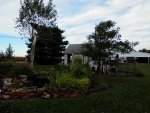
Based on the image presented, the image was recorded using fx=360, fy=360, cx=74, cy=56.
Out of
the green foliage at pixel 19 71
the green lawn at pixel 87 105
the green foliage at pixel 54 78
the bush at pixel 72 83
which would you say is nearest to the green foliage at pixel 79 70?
the bush at pixel 72 83

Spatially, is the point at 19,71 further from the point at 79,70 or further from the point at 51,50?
the point at 51,50

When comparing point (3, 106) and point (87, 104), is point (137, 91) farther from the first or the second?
point (3, 106)

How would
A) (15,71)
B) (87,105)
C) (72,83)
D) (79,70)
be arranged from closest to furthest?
(87,105) → (72,83) → (79,70) → (15,71)

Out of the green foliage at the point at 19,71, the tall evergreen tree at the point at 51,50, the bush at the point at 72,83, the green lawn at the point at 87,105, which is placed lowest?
the green lawn at the point at 87,105

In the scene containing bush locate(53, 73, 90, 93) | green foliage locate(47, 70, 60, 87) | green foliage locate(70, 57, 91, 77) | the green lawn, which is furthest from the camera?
green foliage locate(70, 57, 91, 77)

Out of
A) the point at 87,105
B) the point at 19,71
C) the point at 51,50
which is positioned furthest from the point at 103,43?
the point at 51,50

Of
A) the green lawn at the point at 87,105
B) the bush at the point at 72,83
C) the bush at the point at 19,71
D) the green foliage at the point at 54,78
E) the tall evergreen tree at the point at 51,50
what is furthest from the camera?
the tall evergreen tree at the point at 51,50

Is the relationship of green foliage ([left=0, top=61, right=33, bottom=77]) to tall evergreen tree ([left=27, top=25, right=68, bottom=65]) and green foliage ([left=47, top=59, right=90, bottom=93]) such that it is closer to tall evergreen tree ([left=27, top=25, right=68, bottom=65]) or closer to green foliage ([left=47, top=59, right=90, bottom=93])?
green foliage ([left=47, top=59, right=90, bottom=93])

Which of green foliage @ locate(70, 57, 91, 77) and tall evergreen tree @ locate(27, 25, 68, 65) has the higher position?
tall evergreen tree @ locate(27, 25, 68, 65)

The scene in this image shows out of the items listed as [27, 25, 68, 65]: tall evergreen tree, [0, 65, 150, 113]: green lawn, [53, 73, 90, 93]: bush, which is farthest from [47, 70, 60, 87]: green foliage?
[27, 25, 68, 65]: tall evergreen tree

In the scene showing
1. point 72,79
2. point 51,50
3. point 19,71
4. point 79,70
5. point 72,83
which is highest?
point 51,50

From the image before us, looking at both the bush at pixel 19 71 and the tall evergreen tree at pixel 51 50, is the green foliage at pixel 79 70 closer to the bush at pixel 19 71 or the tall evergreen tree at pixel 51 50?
the bush at pixel 19 71

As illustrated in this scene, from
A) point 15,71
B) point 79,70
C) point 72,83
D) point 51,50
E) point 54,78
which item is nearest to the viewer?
point 72,83

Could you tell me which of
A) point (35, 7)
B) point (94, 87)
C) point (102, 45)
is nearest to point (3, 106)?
point (94, 87)
